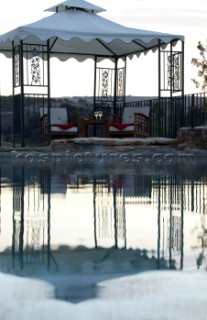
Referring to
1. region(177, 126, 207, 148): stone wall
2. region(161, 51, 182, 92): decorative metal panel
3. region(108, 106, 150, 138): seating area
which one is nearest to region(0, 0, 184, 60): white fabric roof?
region(161, 51, 182, 92): decorative metal panel

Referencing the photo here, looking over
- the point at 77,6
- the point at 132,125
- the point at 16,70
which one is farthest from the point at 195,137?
the point at 16,70

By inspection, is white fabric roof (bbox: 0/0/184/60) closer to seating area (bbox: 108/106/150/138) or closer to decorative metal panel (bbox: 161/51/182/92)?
decorative metal panel (bbox: 161/51/182/92)

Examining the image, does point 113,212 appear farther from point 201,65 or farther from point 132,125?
point 201,65

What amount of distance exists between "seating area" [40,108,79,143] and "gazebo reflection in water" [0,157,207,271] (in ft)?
18.2

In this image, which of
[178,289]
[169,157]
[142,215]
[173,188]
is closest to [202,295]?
[178,289]

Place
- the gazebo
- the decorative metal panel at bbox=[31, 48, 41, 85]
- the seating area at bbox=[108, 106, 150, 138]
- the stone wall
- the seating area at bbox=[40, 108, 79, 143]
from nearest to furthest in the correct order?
1. the gazebo
2. the stone wall
3. the decorative metal panel at bbox=[31, 48, 41, 85]
4. the seating area at bbox=[40, 108, 79, 143]
5. the seating area at bbox=[108, 106, 150, 138]

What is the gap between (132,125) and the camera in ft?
41.9

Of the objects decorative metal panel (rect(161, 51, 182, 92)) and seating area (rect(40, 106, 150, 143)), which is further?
decorative metal panel (rect(161, 51, 182, 92))

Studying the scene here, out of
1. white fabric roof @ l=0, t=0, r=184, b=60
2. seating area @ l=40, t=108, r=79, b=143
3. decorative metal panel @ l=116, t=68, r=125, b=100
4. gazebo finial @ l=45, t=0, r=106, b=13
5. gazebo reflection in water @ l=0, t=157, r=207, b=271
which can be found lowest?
gazebo reflection in water @ l=0, t=157, r=207, b=271

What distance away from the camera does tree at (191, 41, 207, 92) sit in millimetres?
17000

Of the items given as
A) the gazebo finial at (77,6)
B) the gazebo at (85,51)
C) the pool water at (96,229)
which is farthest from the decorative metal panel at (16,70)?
the pool water at (96,229)

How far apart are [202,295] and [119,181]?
4258 mm

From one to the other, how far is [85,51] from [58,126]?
3264 mm

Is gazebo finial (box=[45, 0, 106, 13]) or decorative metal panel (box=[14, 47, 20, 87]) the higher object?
gazebo finial (box=[45, 0, 106, 13])
